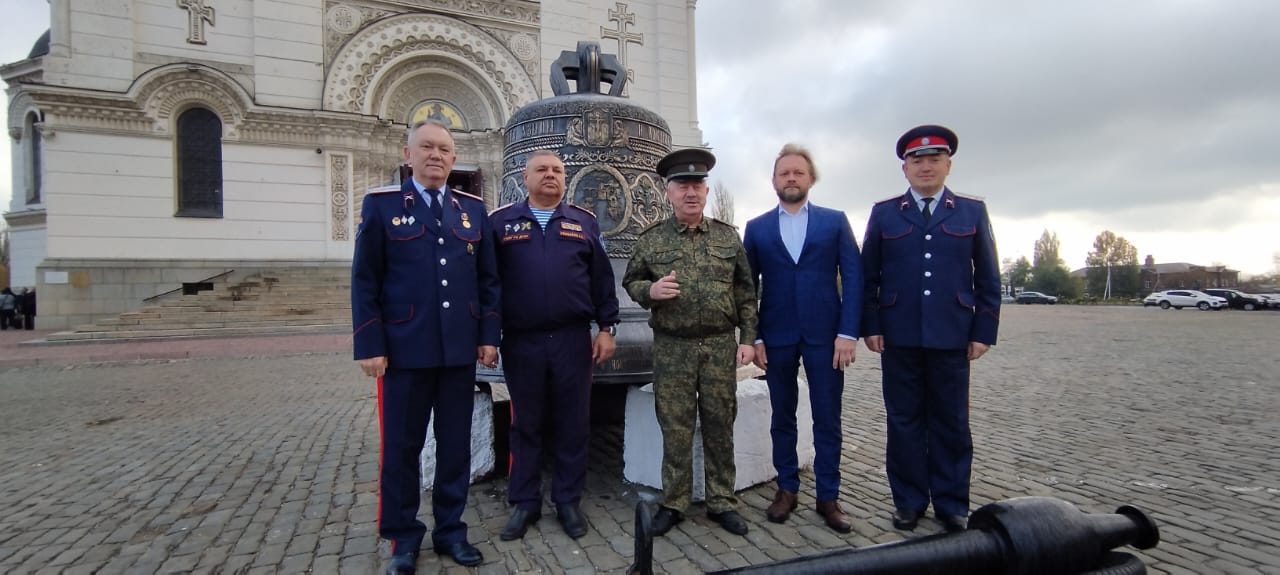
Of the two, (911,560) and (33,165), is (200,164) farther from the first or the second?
(911,560)

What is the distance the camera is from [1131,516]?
1.10 metres

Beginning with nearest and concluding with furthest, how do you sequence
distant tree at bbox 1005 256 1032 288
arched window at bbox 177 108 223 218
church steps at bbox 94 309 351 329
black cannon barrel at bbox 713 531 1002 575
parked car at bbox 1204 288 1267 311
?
black cannon barrel at bbox 713 531 1002 575 < church steps at bbox 94 309 351 329 < arched window at bbox 177 108 223 218 < parked car at bbox 1204 288 1267 311 < distant tree at bbox 1005 256 1032 288

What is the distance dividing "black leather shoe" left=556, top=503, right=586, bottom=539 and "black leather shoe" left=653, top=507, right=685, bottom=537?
0.37 metres

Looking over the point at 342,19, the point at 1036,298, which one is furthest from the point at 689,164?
the point at 1036,298

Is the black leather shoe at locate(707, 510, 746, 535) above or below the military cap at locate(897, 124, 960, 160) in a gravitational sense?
below

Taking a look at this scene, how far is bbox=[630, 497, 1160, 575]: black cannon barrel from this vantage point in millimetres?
917

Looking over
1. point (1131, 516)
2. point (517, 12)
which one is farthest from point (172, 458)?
point (517, 12)

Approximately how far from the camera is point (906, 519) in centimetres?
311

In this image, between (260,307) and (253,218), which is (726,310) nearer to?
(260,307)

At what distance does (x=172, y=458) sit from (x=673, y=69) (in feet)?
64.8

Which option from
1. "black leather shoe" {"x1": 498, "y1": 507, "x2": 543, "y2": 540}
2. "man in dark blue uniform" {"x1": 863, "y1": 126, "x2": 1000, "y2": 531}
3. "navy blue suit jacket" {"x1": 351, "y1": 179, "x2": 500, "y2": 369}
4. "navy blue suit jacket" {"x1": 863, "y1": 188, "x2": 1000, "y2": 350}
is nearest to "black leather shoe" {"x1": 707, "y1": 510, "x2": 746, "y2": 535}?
"man in dark blue uniform" {"x1": 863, "y1": 126, "x2": 1000, "y2": 531}

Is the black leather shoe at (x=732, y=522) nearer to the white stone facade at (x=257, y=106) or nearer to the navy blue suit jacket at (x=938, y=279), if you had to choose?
the navy blue suit jacket at (x=938, y=279)

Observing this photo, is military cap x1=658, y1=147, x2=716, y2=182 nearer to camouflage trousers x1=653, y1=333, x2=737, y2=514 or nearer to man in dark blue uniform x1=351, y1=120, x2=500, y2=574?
camouflage trousers x1=653, y1=333, x2=737, y2=514

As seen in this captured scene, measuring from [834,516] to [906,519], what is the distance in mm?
391
